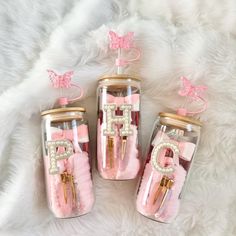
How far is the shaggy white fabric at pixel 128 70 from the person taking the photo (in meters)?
0.96

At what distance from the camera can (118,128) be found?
35.5 inches

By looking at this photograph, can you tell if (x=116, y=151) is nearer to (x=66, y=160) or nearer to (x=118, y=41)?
(x=66, y=160)

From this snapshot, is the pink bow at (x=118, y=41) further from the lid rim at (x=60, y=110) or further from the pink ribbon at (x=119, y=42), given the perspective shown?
the lid rim at (x=60, y=110)

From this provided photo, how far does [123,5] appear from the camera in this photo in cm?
100

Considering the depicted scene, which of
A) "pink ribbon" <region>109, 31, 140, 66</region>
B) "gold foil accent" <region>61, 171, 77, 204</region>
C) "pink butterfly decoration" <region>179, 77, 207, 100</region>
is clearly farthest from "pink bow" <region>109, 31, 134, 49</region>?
"gold foil accent" <region>61, 171, 77, 204</region>

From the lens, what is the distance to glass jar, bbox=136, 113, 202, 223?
35.6 inches

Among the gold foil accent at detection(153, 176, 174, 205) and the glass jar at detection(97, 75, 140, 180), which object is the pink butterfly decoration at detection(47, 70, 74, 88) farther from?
the gold foil accent at detection(153, 176, 174, 205)

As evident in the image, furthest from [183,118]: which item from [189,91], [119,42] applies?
[119,42]

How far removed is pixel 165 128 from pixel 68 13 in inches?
11.6

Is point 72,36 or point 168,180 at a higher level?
point 72,36

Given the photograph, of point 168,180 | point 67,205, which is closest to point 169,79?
point 168,180

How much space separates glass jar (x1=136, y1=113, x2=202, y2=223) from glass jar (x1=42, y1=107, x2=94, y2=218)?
0.11 metres

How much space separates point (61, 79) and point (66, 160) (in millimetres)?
147

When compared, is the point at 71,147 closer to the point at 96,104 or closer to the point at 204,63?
the point at 96,104
